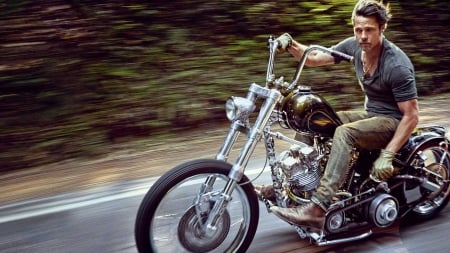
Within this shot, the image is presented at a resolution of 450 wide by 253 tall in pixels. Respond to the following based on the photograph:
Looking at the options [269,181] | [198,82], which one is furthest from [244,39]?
[269,181]

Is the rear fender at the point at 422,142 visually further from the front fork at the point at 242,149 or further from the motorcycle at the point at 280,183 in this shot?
the front fork at the point at 242,149

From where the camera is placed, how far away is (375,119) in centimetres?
339

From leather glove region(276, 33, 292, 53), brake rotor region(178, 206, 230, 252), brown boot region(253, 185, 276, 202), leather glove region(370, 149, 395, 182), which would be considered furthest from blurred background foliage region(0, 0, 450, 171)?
leather glove region(370, 149, 395, 182)

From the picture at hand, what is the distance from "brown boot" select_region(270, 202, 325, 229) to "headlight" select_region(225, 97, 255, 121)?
0.61 metres

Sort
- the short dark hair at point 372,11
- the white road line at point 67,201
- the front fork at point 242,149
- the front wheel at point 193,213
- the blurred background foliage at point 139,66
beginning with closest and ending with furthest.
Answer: the front wheel at point 193,213, the front fork at point 242,149, the short dark hair at point 372,11, the white road line at point 67,201, the blurred background foliage at point 139,66

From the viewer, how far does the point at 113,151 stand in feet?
18.5

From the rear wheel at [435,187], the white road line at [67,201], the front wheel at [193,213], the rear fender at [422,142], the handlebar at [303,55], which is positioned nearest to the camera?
the front wheel at [193,213]

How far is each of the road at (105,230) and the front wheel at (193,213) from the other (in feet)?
1.04

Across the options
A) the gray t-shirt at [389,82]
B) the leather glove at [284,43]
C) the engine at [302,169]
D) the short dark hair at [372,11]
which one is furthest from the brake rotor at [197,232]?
the short dark hair at [372,11]

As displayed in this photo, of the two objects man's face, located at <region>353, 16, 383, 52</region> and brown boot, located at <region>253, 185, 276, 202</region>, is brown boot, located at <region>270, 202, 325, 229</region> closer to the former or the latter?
brown boot, located at <region>253, 185, 276, 202</region>

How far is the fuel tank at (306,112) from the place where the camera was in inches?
126

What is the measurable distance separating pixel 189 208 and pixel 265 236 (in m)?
0.74

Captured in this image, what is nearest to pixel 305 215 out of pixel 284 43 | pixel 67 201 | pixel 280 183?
pixel 280 183

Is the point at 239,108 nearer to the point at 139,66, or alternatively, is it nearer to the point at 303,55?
the point at 303,55
